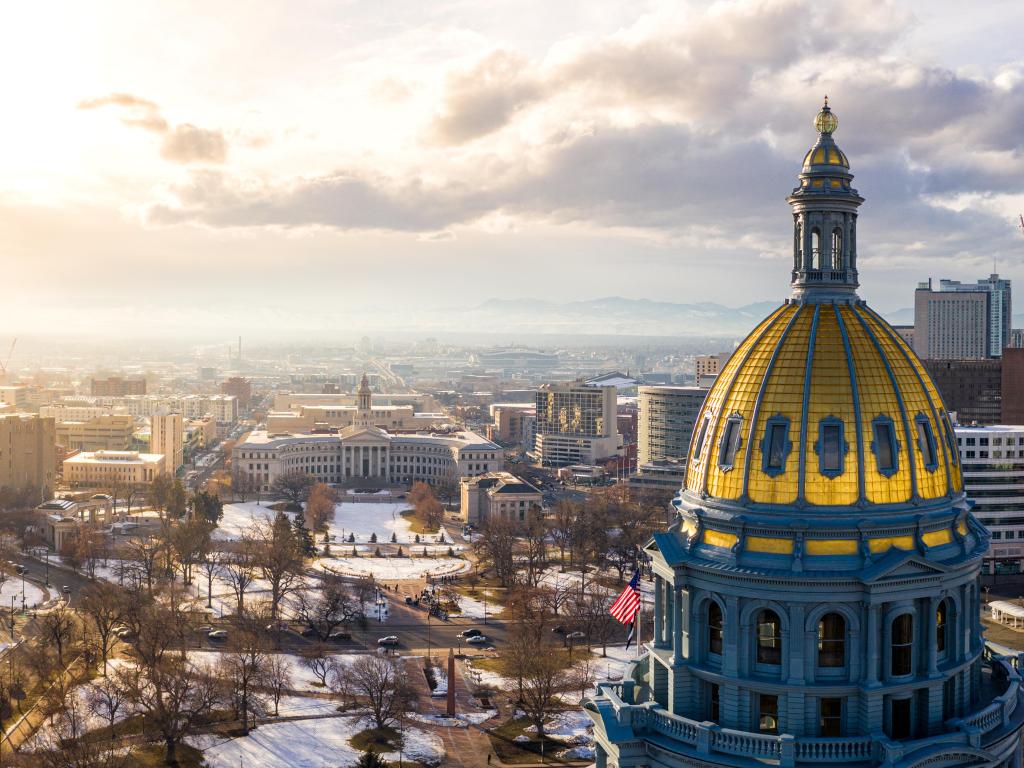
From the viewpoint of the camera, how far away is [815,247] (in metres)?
56.2

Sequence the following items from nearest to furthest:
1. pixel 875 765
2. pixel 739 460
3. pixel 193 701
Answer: pixel 875 765
pixel 739 460
pixel 193 701

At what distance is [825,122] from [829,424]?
16.6m

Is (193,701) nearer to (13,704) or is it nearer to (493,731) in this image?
(13,704)

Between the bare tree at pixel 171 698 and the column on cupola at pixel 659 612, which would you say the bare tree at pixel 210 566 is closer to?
the bare tree at pixel 171 698

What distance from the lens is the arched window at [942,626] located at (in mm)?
52562

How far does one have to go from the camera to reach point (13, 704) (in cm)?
9038

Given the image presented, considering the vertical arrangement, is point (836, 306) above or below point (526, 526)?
above

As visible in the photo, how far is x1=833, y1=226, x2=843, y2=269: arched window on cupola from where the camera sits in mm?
56125

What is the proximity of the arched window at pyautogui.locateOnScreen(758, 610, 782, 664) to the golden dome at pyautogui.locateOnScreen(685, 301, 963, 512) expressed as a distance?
504cm

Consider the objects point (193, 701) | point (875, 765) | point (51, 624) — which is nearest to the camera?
point (875, 765)

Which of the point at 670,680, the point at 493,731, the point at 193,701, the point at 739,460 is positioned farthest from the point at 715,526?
the point at 193,701

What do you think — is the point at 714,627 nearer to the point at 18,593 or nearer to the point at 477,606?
the point at 477,606

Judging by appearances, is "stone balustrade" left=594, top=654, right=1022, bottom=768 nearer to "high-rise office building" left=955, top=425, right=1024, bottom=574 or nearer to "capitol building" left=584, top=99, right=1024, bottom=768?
"capitol building" left=584, top=99, right=1024, bottom=768

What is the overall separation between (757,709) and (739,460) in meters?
11.4
